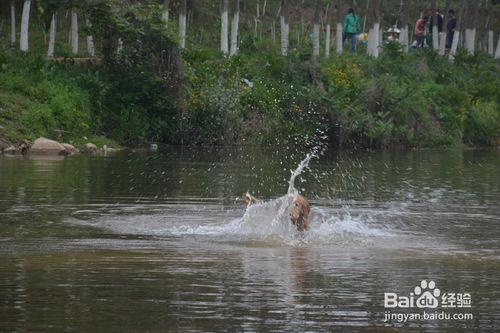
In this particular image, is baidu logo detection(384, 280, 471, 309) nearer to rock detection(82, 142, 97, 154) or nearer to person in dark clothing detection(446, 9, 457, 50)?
rock detection(82, 142, 97, 154)

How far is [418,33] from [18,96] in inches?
Result: 961

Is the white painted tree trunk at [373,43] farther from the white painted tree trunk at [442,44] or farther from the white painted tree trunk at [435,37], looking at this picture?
the white painted tree trunk at [442,44]

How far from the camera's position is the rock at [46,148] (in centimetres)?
3253

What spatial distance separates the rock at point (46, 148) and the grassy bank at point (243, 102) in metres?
0.65

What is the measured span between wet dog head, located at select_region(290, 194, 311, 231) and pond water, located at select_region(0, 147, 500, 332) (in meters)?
0.11

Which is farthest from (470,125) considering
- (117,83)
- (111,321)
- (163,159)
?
(111,321)

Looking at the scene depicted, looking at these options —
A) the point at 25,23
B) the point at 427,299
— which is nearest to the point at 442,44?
the point at 25,23

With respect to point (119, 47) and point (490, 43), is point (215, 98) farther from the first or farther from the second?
point (490, 43)

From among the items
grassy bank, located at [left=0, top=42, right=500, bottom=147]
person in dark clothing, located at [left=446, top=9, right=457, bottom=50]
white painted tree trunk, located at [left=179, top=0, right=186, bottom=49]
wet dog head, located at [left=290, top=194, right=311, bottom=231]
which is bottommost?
wet dog head, located at [left=290, top=194, right=311, bottom=231]

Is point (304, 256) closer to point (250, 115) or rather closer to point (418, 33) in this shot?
point (250, 115)

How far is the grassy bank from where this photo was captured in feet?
117

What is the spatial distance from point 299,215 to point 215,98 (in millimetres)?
22021

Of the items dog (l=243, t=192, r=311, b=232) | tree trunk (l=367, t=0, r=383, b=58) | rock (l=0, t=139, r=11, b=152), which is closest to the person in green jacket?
tree trunk (l=367, t=0, r=383, b=58)

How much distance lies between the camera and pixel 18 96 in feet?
115
